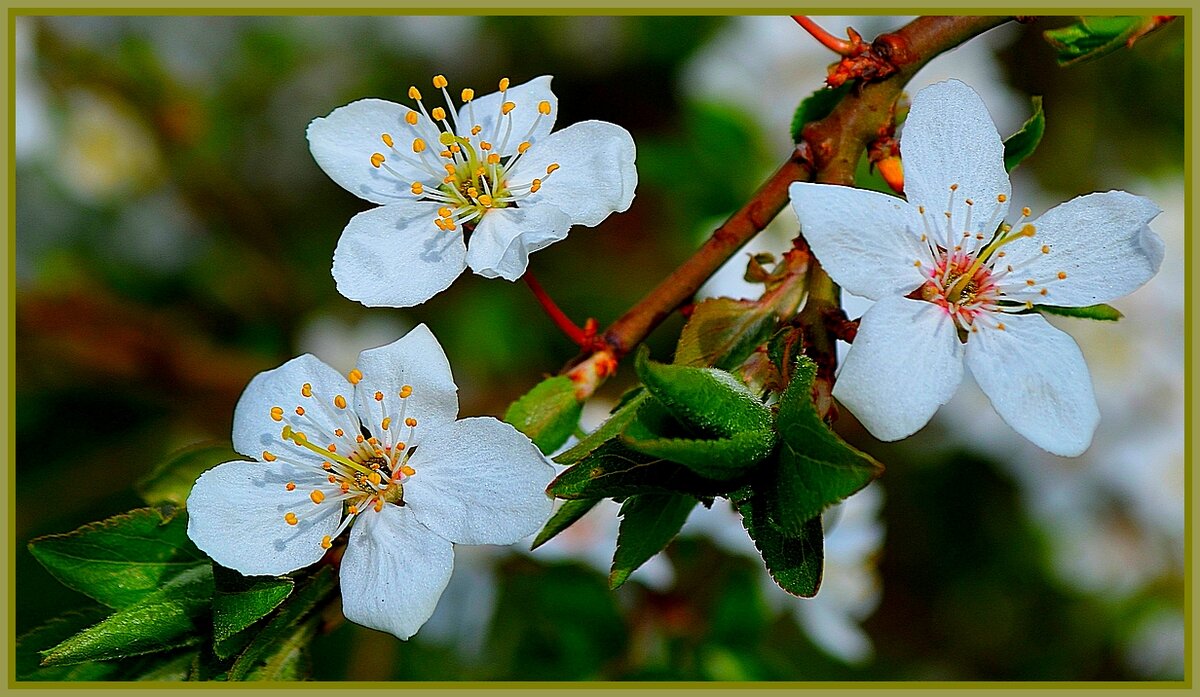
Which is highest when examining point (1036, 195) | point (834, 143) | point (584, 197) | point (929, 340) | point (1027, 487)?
point (584, 197)

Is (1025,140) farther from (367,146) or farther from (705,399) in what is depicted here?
(367,146)

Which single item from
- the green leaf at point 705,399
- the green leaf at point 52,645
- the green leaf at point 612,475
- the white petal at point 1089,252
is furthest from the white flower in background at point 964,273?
the green leaf at point 52,645

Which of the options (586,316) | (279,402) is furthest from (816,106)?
(586,316)

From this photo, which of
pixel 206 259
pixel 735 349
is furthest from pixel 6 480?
pixel 206 259

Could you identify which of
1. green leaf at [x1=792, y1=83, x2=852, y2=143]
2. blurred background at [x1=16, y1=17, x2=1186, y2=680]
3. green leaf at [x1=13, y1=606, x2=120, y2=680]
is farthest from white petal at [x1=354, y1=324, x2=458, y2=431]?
blurred background at [x1=16, y1=17, x2=1186, y2=680]

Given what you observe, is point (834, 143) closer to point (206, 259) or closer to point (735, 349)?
point (735, 349)

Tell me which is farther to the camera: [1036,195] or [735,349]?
[1036,195]

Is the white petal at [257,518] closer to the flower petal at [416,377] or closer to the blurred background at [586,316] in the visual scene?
the flower petal at [416,377]
